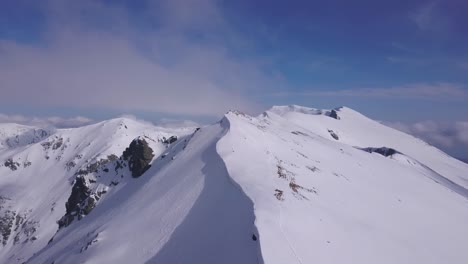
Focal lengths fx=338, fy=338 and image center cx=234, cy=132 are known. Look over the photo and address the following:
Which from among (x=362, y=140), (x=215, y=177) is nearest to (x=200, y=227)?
(x=215, y=177)

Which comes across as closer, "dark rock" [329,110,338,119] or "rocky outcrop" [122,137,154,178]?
"rocky outcrop" [122,137,154,178]

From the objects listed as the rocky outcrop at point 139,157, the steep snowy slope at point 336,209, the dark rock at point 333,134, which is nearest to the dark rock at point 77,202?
the rocky outcrop at point 139,157

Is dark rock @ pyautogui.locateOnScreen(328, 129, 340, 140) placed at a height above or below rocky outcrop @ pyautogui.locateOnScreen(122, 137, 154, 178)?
above

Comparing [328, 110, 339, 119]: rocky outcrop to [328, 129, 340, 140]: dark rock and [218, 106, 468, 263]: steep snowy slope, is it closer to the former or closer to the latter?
[328, 129, 340, 140]: dark rock

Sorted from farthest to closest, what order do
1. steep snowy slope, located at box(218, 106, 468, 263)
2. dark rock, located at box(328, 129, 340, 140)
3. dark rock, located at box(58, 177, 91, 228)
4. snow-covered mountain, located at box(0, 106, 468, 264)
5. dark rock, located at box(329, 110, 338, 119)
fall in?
dark rock, located at box(329, 110, 338, 119) < dark rock, located at box(328, 129, 340, 140) < dark rock, located at box(58, 177, 91, 228) < steep snowy slope, located at box(218, 106, 468, 263) < snow-covered mountain, located at box(0, 106, 468, 264)

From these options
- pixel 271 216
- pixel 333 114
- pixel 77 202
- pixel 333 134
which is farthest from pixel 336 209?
pixel 333 114

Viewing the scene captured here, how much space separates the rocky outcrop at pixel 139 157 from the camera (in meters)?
67.1

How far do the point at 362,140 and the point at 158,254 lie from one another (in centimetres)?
14281

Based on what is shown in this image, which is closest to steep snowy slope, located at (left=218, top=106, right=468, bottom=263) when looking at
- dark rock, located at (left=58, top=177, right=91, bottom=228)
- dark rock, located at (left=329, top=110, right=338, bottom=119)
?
dark rock, located at (left=58, top=177, right=91, bottom=228)

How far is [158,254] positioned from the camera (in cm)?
2244

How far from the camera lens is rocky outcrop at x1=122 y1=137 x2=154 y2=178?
220 ft

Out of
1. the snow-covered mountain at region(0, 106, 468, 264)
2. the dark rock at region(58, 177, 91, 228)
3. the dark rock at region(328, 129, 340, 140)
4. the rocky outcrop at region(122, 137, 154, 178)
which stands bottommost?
the dark rock at region(58, 177, 91, 228)

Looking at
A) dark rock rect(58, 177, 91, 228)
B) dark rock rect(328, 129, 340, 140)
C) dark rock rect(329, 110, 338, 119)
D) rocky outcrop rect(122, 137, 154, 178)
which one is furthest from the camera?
dark rock rect(329, 110, 338, 119)

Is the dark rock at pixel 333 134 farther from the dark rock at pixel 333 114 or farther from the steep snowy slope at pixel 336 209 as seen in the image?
the steep snowy slope at pixel 336 209
